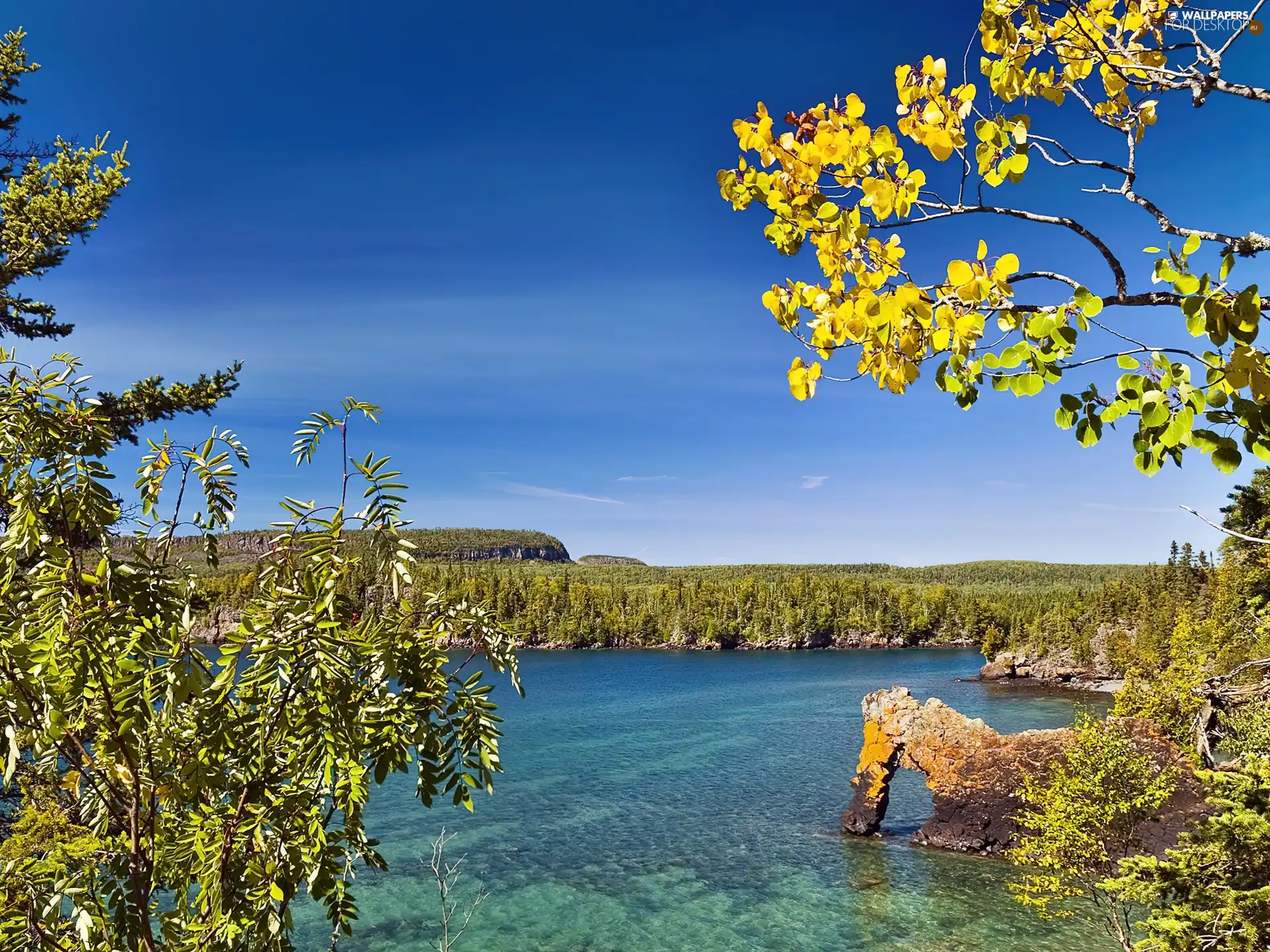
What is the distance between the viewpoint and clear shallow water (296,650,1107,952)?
19.1 metres

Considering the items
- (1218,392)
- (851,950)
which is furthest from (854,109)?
(851,950)

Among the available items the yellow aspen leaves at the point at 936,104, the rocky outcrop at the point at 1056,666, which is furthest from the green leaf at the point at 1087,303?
the rocky outcrop at the point at 1056,666

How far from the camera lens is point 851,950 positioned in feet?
59.7

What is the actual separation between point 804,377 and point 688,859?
85.0 ft

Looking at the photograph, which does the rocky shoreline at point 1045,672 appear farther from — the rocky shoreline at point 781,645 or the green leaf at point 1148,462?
the green leaf at point 1148,462

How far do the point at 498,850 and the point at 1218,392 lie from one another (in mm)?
28202

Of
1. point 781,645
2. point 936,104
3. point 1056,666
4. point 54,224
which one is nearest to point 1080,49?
point 936,104

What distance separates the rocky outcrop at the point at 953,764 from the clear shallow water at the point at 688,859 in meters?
0.89

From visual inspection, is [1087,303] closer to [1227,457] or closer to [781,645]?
[1227,457]

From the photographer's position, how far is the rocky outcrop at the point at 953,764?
23250 mm

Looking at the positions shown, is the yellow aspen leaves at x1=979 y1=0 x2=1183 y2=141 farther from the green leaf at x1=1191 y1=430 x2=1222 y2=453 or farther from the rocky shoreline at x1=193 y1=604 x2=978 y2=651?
the rocky shoreline at x1=193 y1=604 x2=978 y2=651

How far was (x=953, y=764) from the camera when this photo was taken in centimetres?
2414

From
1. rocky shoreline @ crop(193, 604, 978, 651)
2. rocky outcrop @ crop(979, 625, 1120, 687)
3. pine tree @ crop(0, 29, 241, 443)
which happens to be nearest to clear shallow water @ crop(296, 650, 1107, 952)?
pine tree @ crop(0, 29, 241, 443)

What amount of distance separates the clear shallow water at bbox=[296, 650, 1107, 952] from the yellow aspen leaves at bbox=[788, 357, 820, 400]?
20.2 m
